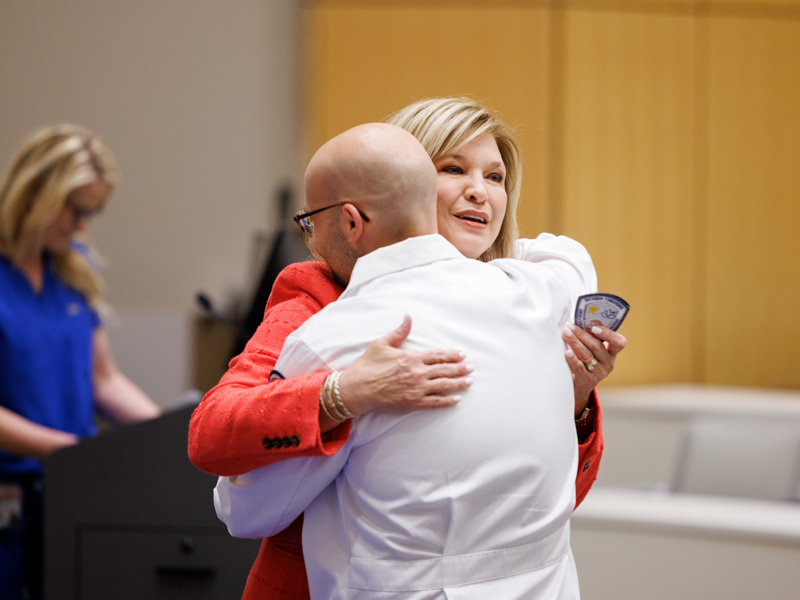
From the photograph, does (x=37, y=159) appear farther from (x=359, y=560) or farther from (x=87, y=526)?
(x=359, y=560)

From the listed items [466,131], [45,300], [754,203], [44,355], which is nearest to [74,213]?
[45,300]

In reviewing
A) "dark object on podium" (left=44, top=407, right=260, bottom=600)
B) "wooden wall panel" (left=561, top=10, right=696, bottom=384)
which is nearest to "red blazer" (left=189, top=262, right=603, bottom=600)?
"dark object on podium" (left=44, top=407, right=260, bottom=600)

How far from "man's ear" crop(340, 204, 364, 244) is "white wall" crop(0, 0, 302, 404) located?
Result: 3188 mm

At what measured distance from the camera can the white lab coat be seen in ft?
2.36

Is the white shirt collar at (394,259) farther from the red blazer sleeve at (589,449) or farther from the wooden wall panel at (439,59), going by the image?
the wooden wall panel at (439,59)

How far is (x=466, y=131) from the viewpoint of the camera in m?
0.99

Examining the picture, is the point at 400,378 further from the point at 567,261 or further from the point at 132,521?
the point at 132,521

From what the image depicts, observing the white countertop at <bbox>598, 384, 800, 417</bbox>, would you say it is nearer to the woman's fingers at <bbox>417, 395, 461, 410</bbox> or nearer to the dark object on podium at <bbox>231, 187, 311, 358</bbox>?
the dark object on podium at <bbox>231, 187, 311, 358</bbox>

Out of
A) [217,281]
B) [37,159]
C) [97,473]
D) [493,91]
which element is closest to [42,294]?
[37,159]

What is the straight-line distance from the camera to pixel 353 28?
3650mm

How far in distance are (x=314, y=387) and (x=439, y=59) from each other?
321 cm

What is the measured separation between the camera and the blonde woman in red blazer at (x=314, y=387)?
703 millimetres

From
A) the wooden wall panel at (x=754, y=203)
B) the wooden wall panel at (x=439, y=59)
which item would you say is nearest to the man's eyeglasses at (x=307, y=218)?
the wooden wall panel at (x=439, y=59)

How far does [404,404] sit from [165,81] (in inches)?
141
